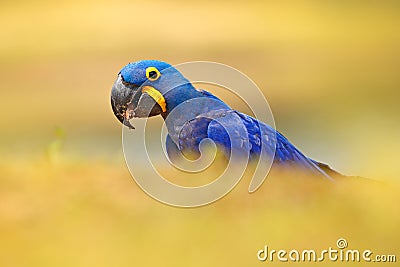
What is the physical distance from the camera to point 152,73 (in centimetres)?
137

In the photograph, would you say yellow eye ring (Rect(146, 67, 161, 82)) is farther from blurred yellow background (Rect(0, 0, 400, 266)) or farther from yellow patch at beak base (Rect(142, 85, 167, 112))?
blurred yellow background (Rect(0, 0, 400, 266))

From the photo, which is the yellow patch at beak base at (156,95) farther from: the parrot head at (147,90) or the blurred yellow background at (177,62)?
the blurred yellow background at (177,62)

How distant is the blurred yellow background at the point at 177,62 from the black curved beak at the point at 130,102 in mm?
52

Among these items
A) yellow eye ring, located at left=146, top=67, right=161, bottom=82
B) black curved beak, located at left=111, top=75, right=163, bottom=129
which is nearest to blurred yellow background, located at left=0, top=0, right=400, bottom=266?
black curved beak, located at left=111, top=75, right=163, bottom=129

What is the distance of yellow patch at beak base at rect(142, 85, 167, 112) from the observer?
1.37 m

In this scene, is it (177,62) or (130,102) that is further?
(177,62)

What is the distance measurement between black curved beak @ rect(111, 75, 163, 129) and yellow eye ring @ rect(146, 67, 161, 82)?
3 cm

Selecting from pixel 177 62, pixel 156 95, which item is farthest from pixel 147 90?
pixel 177 62

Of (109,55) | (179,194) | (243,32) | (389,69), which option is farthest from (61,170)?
(389,69)

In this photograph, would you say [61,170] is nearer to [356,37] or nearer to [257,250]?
[257,250]

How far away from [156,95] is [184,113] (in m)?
0.08

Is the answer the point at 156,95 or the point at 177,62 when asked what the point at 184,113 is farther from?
the point at 177,62

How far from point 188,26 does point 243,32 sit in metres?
0.16

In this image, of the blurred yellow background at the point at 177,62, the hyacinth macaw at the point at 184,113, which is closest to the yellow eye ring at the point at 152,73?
the hyacinth macaw at the point at 184,113
